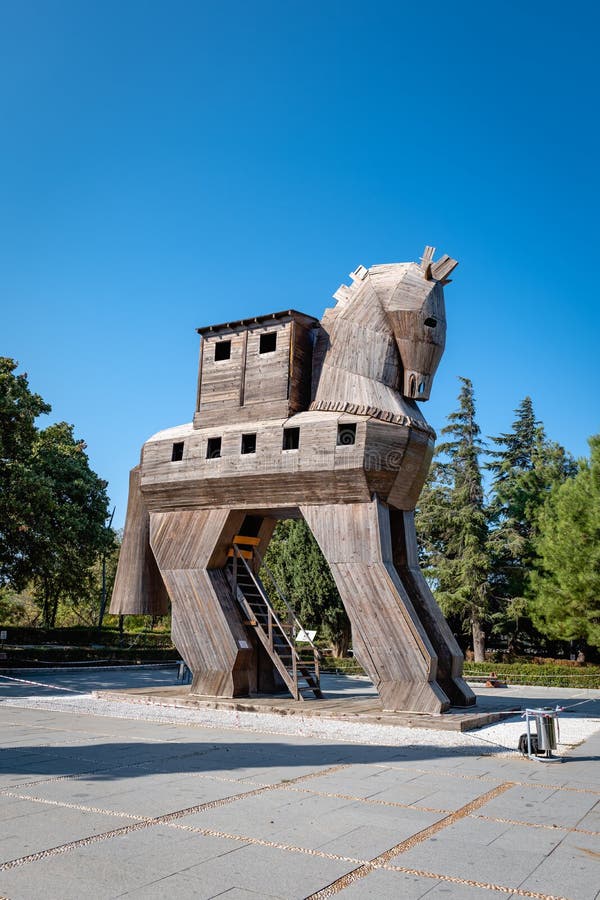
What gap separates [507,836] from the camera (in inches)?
278

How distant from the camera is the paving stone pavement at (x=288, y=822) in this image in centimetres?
568

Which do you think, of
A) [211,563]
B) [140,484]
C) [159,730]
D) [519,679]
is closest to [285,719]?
[159,730]

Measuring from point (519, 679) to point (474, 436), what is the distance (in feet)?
52.2

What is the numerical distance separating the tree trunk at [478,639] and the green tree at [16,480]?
73.3 feet

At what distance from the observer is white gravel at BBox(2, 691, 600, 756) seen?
40.9ft

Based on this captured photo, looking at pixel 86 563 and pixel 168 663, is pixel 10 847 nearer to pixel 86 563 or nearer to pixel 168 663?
pixel 86 563

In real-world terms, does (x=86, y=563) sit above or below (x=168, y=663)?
above

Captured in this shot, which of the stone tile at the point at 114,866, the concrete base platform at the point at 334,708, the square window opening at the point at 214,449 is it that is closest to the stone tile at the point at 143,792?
the stone tile at the point at 114,866

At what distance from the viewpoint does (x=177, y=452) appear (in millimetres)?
17719

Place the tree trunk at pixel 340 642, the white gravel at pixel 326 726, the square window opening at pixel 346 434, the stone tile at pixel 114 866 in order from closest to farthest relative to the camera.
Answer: the stone tile at pixel 114 866 → the white gravel at pixel 326 726 → the square window opening at pixel 346 434 → the tree trunk at pixel 340 642

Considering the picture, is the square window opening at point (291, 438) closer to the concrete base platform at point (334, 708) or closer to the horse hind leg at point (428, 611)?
the horse hind leg at point (428, 611)

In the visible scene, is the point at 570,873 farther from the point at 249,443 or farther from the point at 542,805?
the point at 249,443

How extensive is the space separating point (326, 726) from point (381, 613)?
239 centimetres

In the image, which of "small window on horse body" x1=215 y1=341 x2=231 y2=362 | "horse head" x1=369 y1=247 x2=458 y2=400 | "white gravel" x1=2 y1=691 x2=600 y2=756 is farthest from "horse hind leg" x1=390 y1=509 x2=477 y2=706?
"small window on horse body" x1=215 y1=341 x2=231 y2=362
